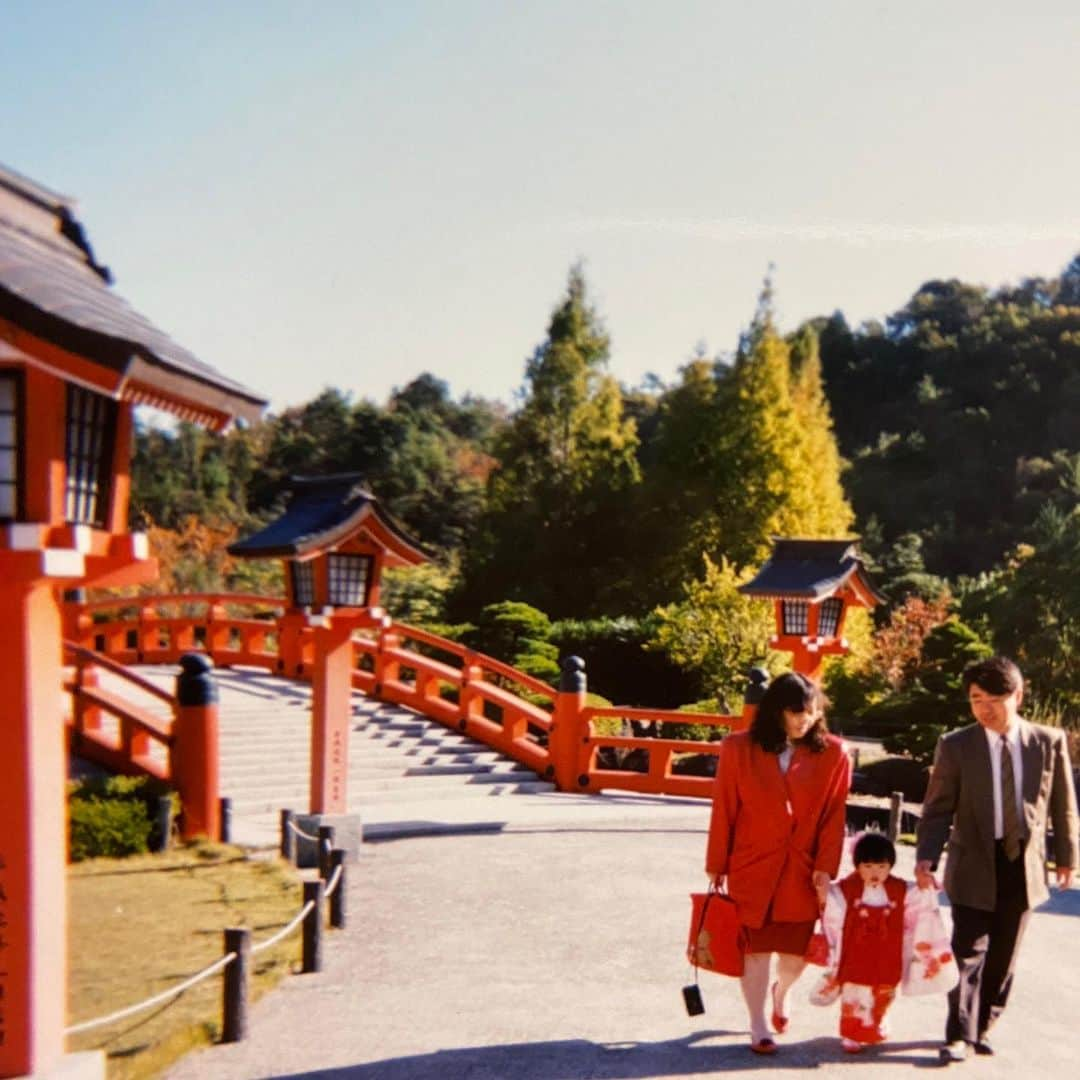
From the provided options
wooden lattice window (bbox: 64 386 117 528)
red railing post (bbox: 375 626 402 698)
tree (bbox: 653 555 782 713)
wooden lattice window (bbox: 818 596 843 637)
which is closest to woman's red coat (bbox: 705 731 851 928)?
wooden lattice window (bbox: 64 386 117 528)

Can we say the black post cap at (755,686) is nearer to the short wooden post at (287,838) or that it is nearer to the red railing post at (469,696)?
the red railing post at (469,696)

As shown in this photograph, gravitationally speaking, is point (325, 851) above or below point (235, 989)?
below

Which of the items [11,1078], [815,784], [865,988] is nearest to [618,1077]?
[865,988]

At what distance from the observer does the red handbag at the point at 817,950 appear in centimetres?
504

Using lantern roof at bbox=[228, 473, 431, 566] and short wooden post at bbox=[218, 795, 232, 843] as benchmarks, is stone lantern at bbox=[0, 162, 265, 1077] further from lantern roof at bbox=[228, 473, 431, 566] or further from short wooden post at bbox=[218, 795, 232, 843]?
short wooden post at bbox=[218, 795, 232, 843]

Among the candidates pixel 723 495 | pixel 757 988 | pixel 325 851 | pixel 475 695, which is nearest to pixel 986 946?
pixel 757 988

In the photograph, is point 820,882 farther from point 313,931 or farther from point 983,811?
point 313,931

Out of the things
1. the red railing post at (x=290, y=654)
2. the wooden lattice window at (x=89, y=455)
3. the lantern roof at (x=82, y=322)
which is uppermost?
the lantern roof at (x=82, y=322)

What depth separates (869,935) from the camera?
5047mm

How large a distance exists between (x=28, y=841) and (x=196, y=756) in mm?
6160

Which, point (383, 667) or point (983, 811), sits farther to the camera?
point (383, 667)

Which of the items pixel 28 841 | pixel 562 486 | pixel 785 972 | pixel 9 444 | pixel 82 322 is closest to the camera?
pixel 82 322

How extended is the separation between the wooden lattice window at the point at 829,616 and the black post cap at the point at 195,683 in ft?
21.9

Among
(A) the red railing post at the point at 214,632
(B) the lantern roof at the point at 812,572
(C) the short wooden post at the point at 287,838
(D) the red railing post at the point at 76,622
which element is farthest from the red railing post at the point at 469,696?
(D) the red railing post at the point at 76,622
